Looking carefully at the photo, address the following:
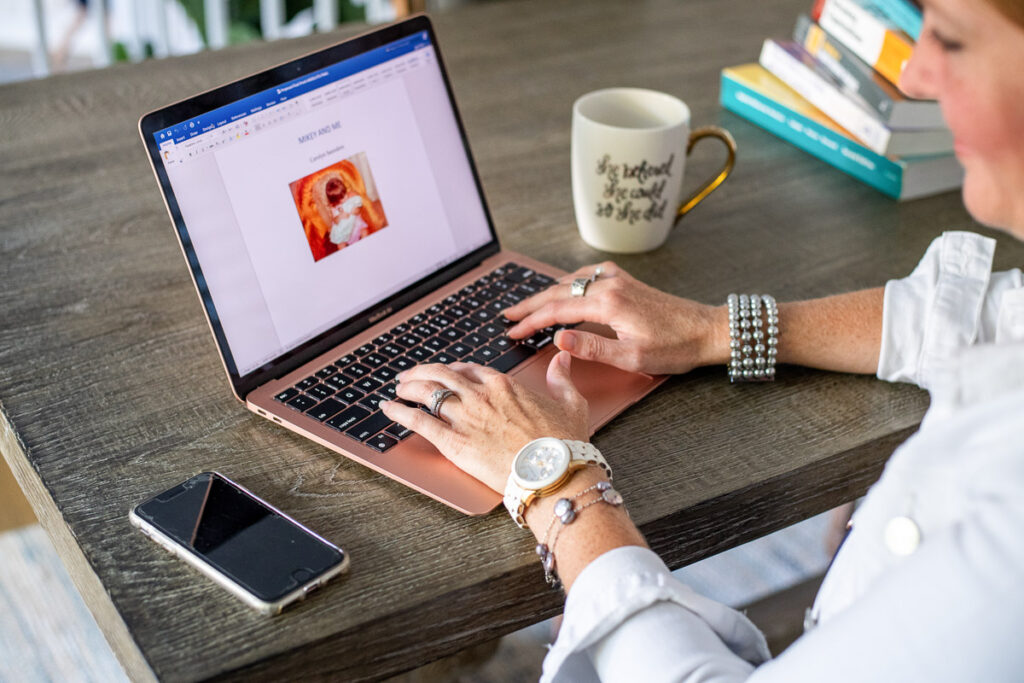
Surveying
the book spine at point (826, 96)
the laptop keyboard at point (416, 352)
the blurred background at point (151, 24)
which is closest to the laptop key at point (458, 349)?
the laptop keyboard at point (416, 352)

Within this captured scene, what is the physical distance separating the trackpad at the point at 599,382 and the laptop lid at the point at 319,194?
0.52ft

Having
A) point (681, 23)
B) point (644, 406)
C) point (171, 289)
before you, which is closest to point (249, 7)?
point (681, 23)

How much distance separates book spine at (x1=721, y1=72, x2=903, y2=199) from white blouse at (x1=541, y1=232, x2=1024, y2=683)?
67cm

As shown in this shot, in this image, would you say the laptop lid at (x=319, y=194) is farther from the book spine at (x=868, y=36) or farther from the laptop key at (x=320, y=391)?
the book spine at (x=868, y=36)

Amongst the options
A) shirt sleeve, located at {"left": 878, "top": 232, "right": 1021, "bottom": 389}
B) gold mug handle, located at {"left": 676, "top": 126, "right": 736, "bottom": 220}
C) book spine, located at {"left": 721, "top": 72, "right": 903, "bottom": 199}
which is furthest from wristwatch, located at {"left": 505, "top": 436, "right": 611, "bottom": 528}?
book spine, located at {"left": 721, "top": 72, "right": 903, "bottom": 199}

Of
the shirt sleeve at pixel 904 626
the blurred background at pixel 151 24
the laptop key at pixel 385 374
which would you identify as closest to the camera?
the shirt sleeve at pixel 904 626

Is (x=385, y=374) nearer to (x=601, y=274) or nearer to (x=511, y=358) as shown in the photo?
(x=511, y=358)

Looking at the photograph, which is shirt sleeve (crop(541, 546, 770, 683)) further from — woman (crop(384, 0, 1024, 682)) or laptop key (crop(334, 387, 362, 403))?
laptop key (crop(334, 387, 362, 403))

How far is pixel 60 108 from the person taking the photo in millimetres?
1376

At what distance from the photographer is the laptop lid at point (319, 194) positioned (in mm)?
820

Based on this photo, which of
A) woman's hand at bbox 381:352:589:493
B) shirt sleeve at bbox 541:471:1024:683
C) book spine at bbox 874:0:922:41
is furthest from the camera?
book spine at bbox 874:0:922:41

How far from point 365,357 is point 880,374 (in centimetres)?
48

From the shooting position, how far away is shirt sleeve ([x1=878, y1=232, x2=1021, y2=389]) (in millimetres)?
882

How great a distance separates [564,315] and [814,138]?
23.7 inches
